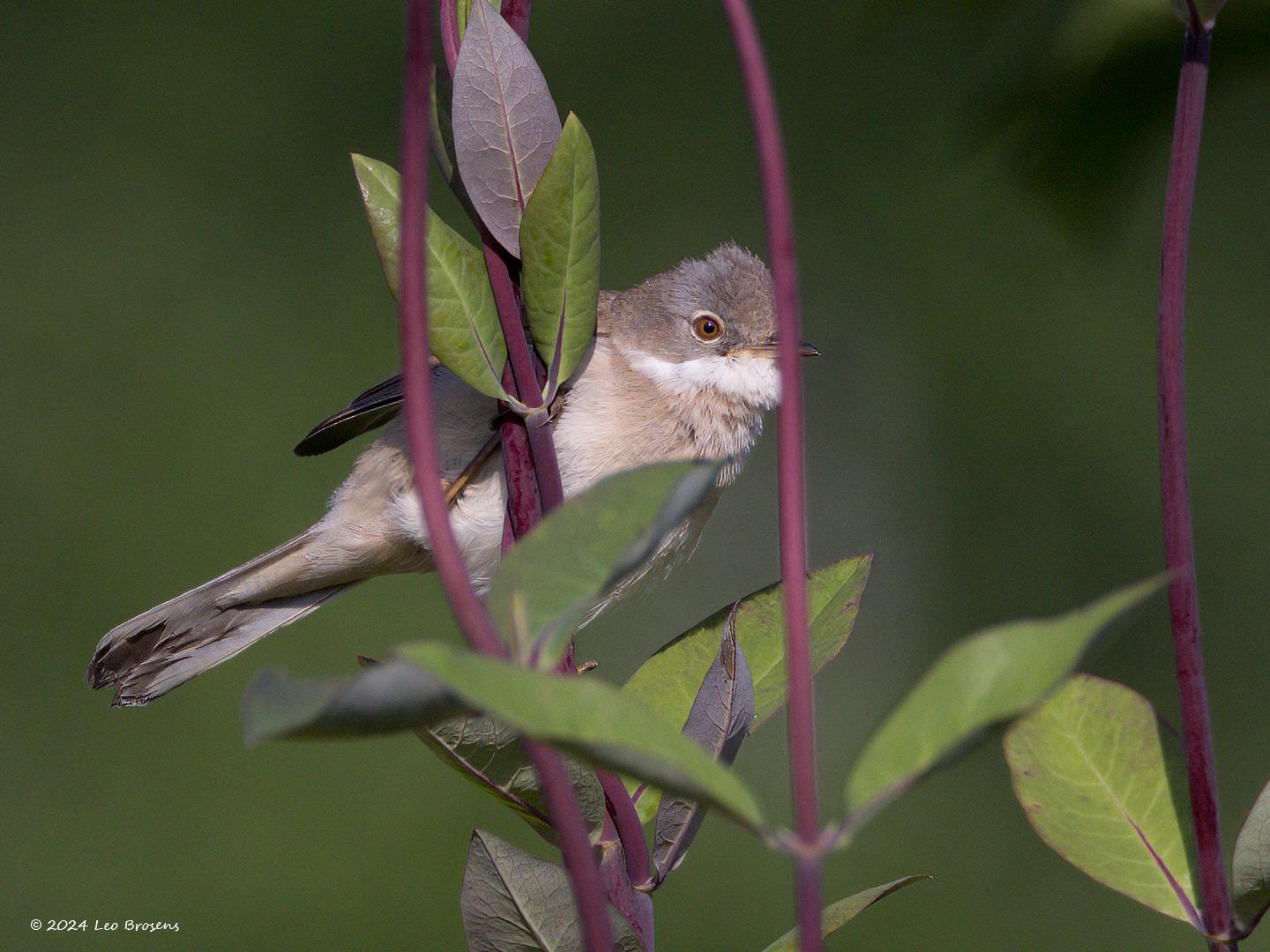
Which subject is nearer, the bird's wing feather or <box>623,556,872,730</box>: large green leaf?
<box>623,556,872,730</box>: large green leaf

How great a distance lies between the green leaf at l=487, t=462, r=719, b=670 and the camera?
438 millimetres

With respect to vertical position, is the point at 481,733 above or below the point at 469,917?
above

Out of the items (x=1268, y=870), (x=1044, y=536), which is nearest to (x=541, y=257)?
(x=1268, y=870)

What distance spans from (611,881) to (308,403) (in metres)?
3.30

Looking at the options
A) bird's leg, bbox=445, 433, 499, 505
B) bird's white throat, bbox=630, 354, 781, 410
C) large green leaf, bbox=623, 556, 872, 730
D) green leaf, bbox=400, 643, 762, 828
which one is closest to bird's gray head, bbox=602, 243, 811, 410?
bird's white throat, bbox=630, 354, 781, 410

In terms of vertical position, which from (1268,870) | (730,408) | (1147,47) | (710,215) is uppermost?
(710,215)

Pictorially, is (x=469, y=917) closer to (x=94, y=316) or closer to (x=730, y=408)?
(x=730, y=408)

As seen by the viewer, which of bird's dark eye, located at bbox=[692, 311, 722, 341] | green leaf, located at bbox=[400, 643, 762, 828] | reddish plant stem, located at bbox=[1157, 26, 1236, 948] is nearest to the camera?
green leaf, located at bbox=[400, 643, 762, 828]

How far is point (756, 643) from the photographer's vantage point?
84 centimetres

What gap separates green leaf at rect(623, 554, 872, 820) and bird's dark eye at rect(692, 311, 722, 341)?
3.75 ft

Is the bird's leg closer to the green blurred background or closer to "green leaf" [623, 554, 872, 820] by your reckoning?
"green leaf" [623, 554, 872, 820]

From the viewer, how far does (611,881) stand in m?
0.75

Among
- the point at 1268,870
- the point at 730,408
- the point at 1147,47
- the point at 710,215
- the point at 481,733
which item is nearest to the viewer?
the point at 1268,870

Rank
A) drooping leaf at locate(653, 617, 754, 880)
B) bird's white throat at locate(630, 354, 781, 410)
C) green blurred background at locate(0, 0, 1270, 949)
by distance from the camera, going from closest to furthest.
→ 1. drooping leaf at locate(653, 617, 754, 880)
2. bird's white throat at locate(630, 354, 781, 410)
3. green blurred background at locate(0, 0, 1270, 949)
